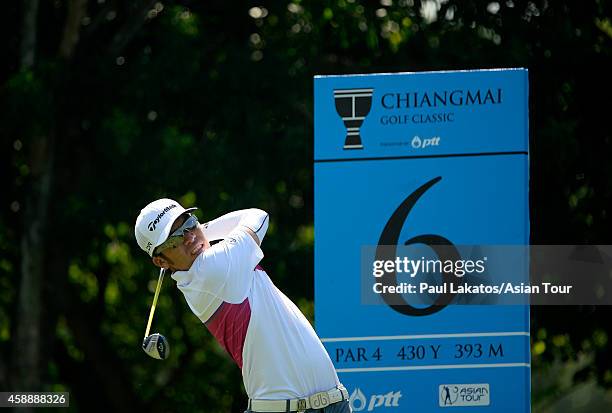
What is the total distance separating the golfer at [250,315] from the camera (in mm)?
6051

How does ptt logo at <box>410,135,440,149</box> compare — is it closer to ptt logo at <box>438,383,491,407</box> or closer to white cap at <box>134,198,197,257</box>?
ptt logo at <box>438,383,491,407</box>

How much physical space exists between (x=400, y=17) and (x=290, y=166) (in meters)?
2.27

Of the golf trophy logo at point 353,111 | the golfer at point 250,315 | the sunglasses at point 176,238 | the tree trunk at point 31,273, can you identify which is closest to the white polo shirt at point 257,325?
the golfer at point 250,315

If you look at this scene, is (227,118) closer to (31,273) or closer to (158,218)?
(31,273)

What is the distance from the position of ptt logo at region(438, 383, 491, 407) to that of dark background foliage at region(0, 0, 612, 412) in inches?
223

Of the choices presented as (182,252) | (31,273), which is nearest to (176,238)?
(182,252)

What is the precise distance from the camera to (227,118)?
1534 cm

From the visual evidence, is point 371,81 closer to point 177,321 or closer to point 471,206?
point 471,206

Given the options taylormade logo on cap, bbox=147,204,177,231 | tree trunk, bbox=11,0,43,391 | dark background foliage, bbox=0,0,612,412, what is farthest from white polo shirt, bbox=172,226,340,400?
tree trunk, bbox=11,0,43,391

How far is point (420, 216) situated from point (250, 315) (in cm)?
166

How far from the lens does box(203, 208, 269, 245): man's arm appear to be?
6.48m

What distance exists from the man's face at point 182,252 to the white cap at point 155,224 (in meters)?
0.04

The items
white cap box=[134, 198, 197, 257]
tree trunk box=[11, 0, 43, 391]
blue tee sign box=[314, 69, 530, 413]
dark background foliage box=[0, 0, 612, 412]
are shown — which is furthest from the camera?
tree trunk box=[11, 0, 43, 391]

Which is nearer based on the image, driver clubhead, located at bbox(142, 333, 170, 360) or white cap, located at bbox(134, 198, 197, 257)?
white cap, located at bbox(134, 198, 197, 257)
